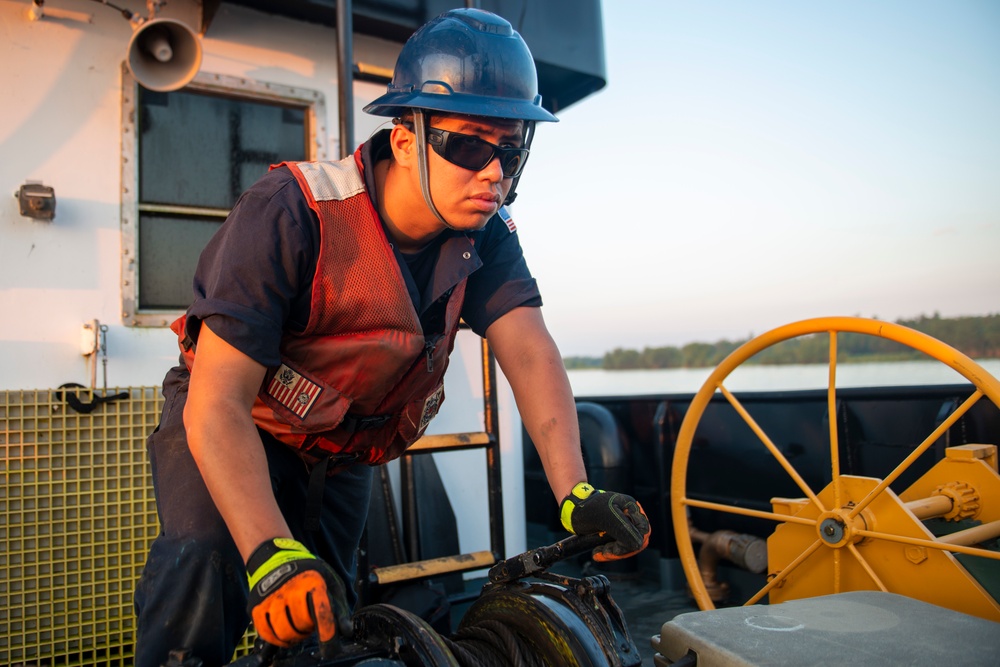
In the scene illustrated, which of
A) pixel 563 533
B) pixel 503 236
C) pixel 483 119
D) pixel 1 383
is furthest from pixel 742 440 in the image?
pixel 1 383

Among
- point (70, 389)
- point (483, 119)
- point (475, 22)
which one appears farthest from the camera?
point (70, 389)

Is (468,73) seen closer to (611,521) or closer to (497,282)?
(497,282)

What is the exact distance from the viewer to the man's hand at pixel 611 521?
1.65 m

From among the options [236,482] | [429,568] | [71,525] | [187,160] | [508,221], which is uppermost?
[187,160]

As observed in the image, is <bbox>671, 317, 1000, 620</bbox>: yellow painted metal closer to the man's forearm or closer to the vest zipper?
the vest zipper

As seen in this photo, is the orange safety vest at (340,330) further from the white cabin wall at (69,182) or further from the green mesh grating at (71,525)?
the white cabin wall at (69,182)

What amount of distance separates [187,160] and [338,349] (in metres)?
2.37

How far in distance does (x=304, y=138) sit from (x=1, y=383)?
178cm

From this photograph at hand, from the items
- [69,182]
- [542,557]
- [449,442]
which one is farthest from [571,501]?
[69,182]

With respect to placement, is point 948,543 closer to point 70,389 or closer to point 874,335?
point 874,335

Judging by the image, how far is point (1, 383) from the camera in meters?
3.16

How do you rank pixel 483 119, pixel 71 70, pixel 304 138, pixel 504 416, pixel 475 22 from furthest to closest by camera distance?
pixel 504 416
pixel 304 138
pixel 71 70
pixel 475 22
pixel 483 119

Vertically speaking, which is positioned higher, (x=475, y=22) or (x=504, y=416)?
(x=475, y=22)

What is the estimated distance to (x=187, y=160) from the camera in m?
3.70
